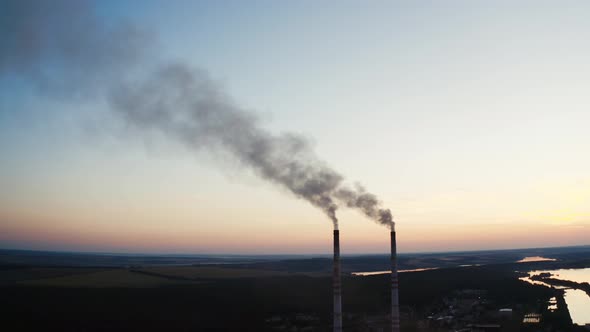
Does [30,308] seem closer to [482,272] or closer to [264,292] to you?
[264,292]

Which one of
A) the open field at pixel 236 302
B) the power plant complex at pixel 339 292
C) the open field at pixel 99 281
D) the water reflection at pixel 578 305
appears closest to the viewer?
the power plant complex at pixel 339 292

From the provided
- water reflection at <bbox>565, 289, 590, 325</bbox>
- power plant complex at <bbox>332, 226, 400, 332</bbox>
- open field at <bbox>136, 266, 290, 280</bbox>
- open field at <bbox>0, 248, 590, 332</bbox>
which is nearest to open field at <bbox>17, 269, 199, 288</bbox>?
open field at <bbox>0, 248, 590, 332</bbox>

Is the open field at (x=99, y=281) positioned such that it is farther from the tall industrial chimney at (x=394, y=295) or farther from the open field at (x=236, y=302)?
the tall industrial chimney at (x=394, y=295)

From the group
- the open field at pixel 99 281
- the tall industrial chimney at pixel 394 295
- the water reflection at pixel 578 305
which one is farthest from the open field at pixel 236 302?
the tall industrial chimney at pixel 394 295

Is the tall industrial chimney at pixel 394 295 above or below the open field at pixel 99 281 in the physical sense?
above

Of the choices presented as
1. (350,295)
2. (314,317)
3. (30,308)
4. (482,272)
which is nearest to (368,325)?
(314,317)

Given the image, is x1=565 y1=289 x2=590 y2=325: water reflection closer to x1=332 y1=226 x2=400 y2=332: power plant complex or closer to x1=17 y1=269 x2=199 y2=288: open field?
x1=332 y1=226 x2=400 y2=332: power plant complex

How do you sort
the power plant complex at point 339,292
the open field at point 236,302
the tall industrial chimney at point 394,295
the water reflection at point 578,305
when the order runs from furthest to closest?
the water reflection at point 578,305, the open field at point 236,302, the tall industrial chimney at point 394,295, the power plant complex at point 339,292

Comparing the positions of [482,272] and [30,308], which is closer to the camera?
[30,308]

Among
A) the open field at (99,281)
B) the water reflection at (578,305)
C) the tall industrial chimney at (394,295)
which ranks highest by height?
the tall industrial chimney at (394,295)

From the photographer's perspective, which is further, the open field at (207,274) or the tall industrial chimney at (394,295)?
the open field at (207,274)

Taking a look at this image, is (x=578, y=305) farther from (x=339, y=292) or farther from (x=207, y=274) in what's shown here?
(x=207, y=274)
